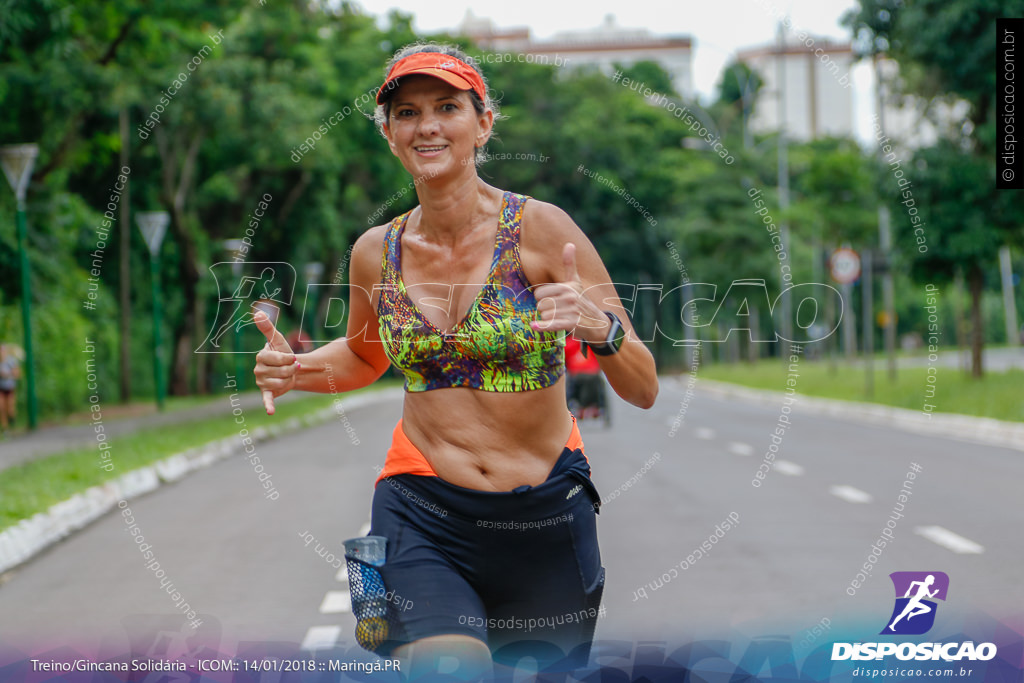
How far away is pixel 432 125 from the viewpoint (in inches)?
108

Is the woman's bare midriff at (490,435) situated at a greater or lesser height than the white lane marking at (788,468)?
→ greater

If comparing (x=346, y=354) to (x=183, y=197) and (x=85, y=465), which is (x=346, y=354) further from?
(x=183, y=197)

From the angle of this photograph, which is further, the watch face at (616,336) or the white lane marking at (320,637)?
the white lane marking at (320,637)

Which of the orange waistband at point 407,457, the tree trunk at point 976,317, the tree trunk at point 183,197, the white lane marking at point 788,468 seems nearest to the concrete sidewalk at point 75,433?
the tree trunk at point 183,197

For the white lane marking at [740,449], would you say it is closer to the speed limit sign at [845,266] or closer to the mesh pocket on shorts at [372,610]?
the speed limit sign at [845,266]

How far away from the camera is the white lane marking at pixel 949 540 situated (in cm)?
729

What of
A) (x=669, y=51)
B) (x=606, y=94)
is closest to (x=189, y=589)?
(x=606, y=94)

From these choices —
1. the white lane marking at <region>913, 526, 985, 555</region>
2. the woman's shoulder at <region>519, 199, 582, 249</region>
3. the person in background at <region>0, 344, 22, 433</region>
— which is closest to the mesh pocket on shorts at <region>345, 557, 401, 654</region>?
the woman's shoulder at <region>519, 199, 582, 249</region>

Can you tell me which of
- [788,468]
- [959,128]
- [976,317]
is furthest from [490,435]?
[976,317]

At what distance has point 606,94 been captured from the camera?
26.1 metres

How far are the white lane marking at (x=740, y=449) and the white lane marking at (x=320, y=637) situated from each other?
909 centimetres

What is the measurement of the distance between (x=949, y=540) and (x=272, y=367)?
229 inches

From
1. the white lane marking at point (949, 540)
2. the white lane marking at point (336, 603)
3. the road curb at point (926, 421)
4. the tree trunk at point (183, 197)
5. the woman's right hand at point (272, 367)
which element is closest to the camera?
the woman's right hand at point (272, 367)

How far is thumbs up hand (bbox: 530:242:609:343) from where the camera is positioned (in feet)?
8.26
